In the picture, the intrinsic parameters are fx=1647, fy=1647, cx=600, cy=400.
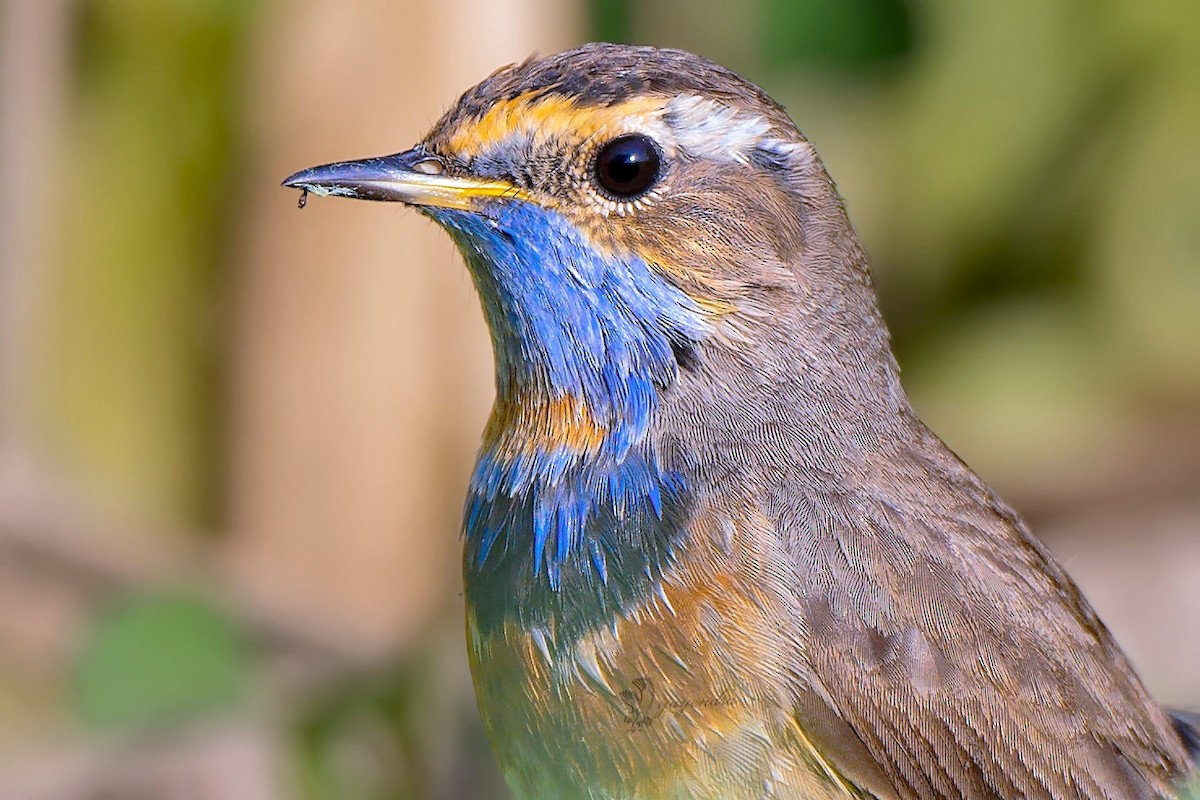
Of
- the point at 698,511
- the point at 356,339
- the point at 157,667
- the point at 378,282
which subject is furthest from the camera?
the point at 356,339

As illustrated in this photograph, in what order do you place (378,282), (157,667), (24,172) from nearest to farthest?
(157,667)
(24,172)
(378,282)

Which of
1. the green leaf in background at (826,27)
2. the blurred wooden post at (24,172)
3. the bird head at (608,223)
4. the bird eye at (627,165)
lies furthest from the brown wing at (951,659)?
the blurred wooden post at (24,172)

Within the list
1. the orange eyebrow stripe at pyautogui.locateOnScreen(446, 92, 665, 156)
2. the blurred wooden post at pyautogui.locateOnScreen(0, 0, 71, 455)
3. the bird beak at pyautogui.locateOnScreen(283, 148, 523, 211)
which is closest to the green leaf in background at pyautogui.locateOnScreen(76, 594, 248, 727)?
the bird beak at pyautogui.locateOnScreen(283, 148, 523, 211)

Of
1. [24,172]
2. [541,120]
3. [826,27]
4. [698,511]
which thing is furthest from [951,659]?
[24,172]

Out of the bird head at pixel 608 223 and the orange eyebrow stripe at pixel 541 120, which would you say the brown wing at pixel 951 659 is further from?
the orange eyebrow stripe at pixel 541 120

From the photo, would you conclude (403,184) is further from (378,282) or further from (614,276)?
(378,282)

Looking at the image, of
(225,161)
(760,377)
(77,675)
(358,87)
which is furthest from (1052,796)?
(225,161)

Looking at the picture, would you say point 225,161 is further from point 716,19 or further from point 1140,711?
point 1140,711
